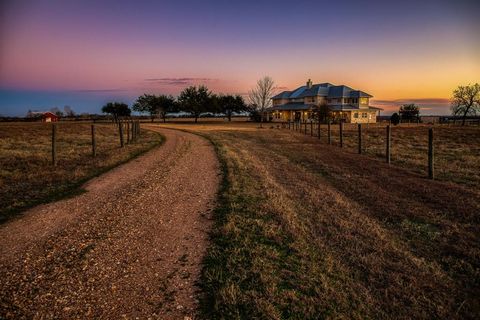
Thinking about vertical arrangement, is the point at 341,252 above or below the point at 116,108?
below

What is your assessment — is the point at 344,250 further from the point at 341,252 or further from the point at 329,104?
the point at 329,104

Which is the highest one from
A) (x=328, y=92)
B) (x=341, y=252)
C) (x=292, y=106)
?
(x=328, y=92)

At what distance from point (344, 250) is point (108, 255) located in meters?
4.13

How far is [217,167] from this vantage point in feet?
41.7

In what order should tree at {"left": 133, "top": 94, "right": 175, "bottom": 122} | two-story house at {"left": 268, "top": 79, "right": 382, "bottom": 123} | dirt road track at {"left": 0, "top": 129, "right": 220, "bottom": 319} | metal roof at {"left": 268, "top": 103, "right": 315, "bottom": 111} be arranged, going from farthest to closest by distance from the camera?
tree at {"left": 133, "top": 94, "right": 175, "bottom": 122} → metal roof at {"left": 268, "top": 103, "right": 315, "bottom": 111} → two-story house at {"left": 268, "top": 79, "right": 382, "bottom": 123} → dirt road track at {"left": 0, "top": 129, "right": 220, "bottom": 319}

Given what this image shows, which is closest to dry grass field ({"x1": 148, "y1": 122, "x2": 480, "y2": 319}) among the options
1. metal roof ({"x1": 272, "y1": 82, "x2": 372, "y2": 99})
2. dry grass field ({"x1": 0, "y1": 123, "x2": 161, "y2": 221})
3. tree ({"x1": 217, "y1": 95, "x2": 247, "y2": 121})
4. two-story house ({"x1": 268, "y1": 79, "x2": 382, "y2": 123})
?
dry grass field ({"x1": 0, "y1": 123, "x2": 161, "y2": 221})

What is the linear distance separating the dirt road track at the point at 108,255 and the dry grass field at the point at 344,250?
0.50 meters

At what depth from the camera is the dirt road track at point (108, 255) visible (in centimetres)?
364

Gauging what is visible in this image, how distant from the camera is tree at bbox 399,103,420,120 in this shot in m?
72.5

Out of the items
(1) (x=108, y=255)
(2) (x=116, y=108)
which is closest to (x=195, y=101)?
(2) (x=116, y=108)

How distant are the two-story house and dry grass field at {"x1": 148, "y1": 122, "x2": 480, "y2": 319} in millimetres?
52987

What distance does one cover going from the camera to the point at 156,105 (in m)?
80.7

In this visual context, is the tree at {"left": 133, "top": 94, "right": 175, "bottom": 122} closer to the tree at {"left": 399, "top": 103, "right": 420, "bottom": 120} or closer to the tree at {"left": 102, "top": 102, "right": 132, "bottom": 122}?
the tree at {"left": 102, "top": 102, "right": 132, "bottom": 122}

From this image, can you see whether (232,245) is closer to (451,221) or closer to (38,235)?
(38,235)
